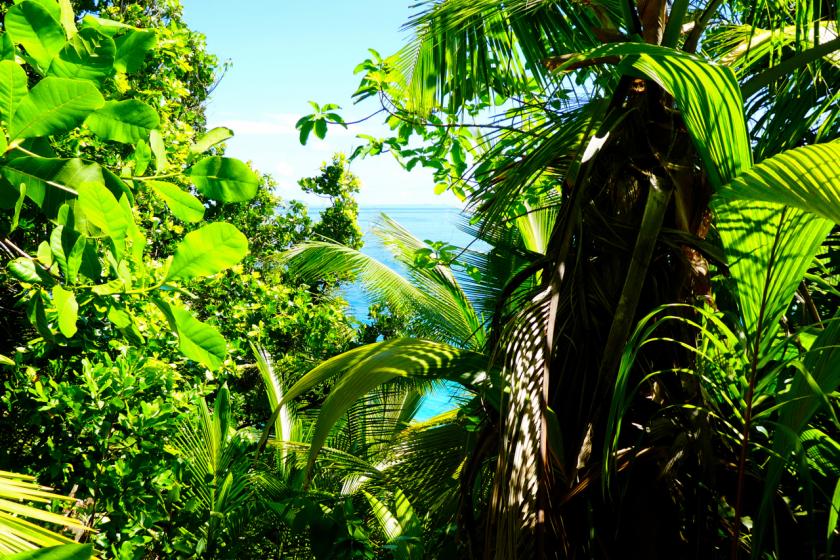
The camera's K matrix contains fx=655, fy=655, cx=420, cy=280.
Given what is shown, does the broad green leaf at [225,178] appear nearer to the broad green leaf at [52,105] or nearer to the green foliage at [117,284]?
the green foliage at [117,284]

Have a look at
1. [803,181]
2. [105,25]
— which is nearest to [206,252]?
[105,25]

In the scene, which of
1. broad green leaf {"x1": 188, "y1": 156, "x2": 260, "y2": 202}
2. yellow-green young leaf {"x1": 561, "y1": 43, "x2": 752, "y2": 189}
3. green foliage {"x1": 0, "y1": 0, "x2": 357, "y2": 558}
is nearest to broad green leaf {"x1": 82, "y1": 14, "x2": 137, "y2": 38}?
green foliage {"x1": 0, "y1": 0, "x2": 357, "y2": 558}

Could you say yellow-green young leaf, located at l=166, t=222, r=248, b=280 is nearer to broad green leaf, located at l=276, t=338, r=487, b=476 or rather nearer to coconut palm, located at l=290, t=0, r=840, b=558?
coconut palm, located at l=290, t=0, r=840, b=558

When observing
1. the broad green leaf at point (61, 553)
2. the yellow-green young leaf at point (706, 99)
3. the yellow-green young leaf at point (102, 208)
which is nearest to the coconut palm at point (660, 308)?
the yellow-green young leaf at point (706, 99)

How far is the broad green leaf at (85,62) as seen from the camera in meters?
0.64

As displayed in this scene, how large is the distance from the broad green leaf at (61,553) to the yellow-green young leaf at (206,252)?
0.26 metres

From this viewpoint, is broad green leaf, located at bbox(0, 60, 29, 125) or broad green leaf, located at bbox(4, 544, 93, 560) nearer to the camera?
broad green leaf, located at bbox(4, 544, 93, 560)

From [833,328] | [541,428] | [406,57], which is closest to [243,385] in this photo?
[406,57]

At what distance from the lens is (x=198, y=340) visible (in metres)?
0.65

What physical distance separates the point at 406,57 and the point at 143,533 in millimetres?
2511

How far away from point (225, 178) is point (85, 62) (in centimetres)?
18

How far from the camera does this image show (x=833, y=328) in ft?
3.90

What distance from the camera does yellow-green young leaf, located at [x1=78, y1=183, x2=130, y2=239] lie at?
0.59 metres

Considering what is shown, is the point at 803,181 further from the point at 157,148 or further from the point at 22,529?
the point at 22,529
